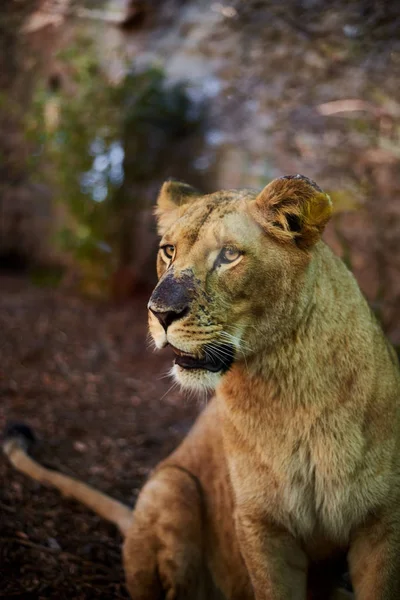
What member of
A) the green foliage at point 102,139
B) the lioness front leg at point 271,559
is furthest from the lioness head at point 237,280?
the green foliage at point 102,139

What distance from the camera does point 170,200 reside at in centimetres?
328

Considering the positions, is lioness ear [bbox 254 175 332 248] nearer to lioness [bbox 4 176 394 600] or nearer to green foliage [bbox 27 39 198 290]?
lioness [bbox 4 176 394 600]

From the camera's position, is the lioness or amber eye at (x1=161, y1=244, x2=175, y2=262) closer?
the lioness

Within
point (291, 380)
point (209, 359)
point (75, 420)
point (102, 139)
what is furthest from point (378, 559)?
point (102, 139)

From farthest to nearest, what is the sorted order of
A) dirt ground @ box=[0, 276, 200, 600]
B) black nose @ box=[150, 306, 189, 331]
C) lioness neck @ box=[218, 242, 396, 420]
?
dirt ground @ box=[0, 276, 200, 600] < lioness neck @ box=[218, 242, 396, 420] < black nose @ box=[150, 306, 189, 331]

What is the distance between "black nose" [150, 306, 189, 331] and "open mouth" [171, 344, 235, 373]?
0.12 meters

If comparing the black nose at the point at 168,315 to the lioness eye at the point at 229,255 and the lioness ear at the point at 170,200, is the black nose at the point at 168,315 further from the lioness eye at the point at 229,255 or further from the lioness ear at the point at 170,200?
the lioness ear at the point at 170,200

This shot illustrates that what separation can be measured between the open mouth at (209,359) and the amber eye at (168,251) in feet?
1.40

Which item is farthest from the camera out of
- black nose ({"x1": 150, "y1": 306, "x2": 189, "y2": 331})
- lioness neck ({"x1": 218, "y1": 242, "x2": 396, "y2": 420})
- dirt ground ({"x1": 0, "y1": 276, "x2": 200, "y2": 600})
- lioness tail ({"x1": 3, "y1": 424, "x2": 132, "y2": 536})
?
lioness tail ({"x1": 3, "y1": 424, "x2": 132, "y2": 536})

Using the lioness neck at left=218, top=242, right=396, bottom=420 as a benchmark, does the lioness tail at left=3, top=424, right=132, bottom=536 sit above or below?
below

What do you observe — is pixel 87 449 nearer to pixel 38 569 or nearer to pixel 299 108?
pixel 38 569

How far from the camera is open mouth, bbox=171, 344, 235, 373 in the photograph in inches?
103

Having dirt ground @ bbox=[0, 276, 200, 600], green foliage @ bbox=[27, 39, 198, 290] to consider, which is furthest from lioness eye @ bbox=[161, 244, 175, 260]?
green foliage @ bbox=[27, 39, 198, 290]

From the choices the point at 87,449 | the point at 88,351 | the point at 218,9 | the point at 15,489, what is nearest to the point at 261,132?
the point at 218,9
